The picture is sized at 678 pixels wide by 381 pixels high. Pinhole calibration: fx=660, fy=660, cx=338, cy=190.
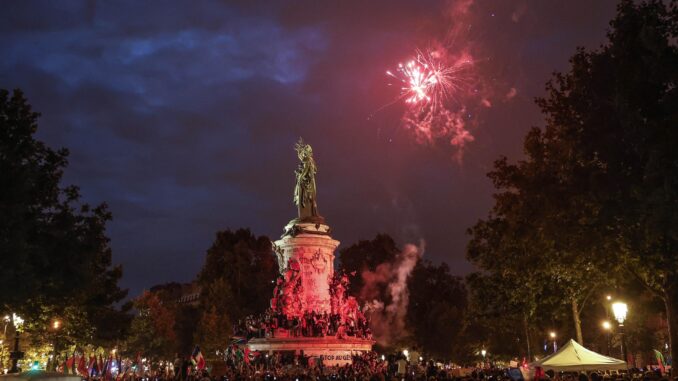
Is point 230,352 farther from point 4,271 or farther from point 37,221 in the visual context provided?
point 4,271

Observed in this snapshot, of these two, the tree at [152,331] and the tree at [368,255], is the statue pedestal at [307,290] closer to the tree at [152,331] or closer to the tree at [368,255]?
the tree at [368,255]

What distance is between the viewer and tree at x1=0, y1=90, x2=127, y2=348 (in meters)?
22.5

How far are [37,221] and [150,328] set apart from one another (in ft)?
196

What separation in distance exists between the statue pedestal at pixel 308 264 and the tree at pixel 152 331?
3819cm

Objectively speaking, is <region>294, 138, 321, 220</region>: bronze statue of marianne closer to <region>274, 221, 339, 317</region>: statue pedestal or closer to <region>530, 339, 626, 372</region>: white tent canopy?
<region>274, 221, 339, 317</region>: statue pedestal

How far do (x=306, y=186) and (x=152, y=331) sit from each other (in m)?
39.3

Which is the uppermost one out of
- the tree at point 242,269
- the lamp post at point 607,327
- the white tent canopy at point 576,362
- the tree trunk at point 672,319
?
the tree at point 242,269

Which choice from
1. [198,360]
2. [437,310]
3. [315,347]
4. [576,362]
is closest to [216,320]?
[437,310]

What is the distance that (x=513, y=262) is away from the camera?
1331 inches

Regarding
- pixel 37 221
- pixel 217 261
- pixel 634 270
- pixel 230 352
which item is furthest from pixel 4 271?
pixel 217 261

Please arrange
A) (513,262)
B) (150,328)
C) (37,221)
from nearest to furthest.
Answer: (37,221) < (513,262) < (150,328)

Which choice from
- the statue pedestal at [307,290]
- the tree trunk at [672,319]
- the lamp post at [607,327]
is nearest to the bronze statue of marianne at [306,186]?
the statue pedestal at [307,290]

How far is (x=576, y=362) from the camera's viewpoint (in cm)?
2270

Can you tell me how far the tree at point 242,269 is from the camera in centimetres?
8091
